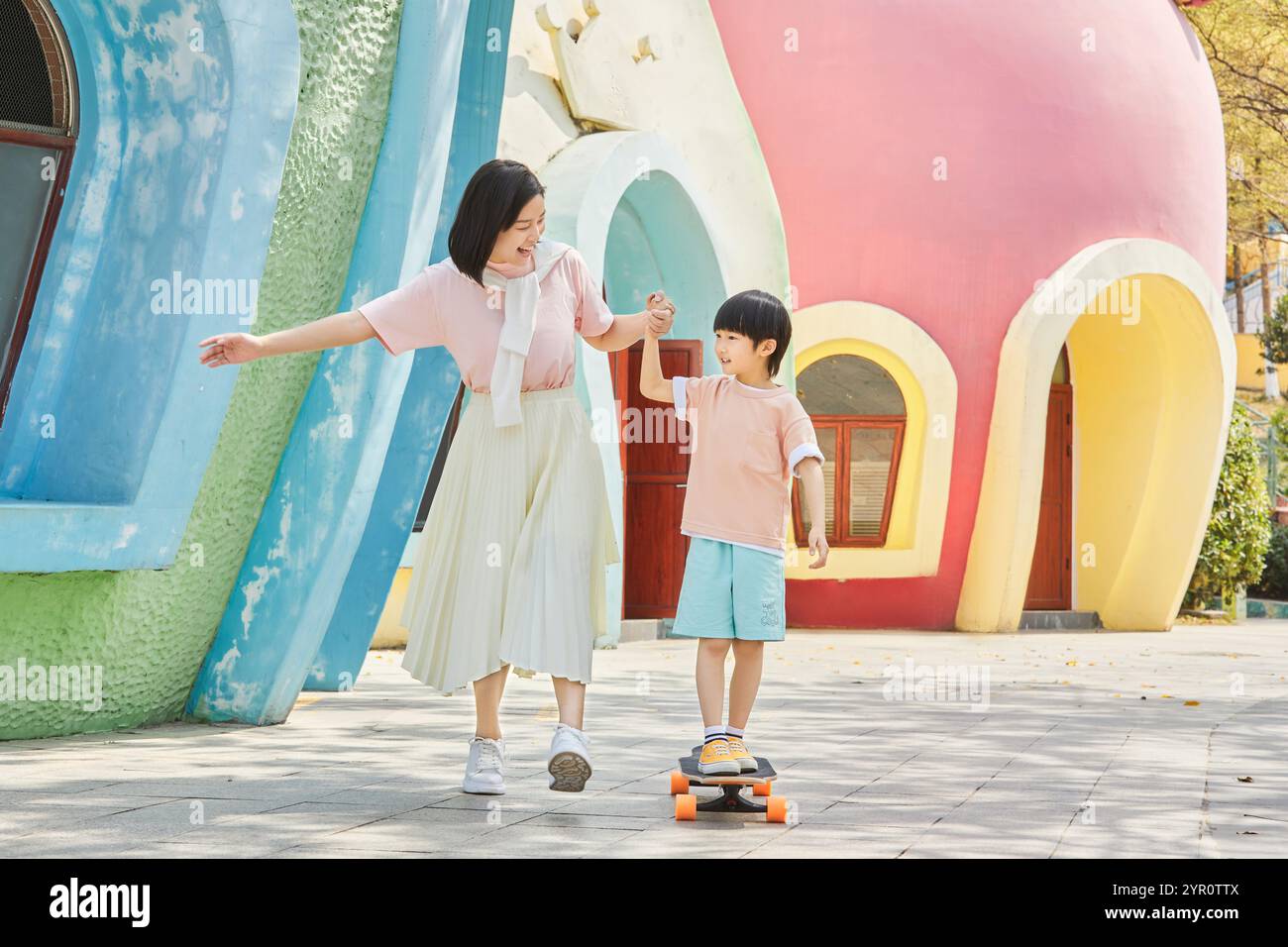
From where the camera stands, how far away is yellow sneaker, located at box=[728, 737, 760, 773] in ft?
14.5

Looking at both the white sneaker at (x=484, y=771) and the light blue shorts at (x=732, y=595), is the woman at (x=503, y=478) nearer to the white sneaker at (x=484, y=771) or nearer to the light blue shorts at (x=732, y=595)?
the white sneaker at (x=484, y=771)

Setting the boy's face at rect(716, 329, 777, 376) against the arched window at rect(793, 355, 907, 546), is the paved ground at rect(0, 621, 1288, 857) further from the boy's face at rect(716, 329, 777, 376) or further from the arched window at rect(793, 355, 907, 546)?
the arched window at rect(793, 355, 907, 546)

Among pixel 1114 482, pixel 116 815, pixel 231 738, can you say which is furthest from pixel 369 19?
pixel 1114 482

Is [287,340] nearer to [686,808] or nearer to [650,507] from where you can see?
[686,808]

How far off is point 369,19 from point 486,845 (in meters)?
3.55

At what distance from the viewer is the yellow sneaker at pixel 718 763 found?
439 cm

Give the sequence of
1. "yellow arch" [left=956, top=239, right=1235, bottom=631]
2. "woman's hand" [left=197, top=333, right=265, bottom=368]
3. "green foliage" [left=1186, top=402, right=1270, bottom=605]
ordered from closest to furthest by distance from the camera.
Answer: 1. "woman's hand" [left=197, top=333, right=265, bottom=368]
2. "yellow arch" [left=956, top=239, right=1235, bottom=631]
3. "green foliage" [left=1186, top=402, right=1270, bottom=605]

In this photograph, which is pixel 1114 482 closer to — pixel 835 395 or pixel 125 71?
pixel 835 395

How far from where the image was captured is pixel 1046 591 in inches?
603

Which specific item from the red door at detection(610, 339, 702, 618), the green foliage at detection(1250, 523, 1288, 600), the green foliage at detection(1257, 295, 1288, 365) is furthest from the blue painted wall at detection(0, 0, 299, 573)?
the green foliage at detection(1257, 295, 1288, 365)

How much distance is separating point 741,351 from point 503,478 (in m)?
0.79

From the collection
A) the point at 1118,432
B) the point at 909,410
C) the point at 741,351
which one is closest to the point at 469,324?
the point at 741,351

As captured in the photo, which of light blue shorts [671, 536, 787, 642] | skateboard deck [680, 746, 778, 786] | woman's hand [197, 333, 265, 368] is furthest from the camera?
light blue shorts [671, 536, 787, 642]

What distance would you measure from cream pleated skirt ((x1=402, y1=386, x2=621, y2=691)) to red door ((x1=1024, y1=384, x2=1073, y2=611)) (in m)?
11.3
